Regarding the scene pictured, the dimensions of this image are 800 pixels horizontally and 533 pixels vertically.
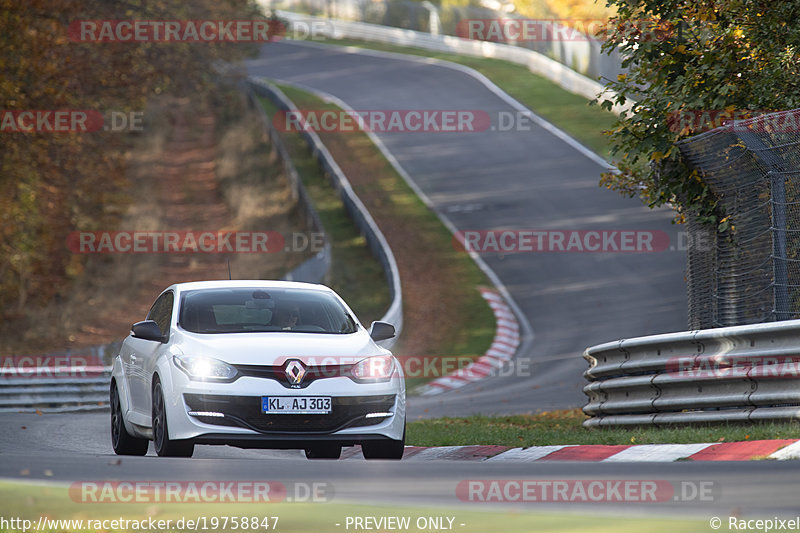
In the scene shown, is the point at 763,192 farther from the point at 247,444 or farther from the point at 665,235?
→ the point at 665,235

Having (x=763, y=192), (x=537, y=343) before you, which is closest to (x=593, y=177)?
(x=537, y=343)

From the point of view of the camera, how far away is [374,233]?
31078 millimetres

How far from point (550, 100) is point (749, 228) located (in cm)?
3681

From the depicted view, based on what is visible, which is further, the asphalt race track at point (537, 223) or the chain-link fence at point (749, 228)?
the asphalt race track at point (537, 223)

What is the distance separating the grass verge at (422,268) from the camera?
2583cm

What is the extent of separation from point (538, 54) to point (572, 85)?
644 cm

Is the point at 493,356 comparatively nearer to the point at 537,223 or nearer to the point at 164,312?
the point at 537,223

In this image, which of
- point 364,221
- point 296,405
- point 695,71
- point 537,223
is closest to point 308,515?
point 296,405

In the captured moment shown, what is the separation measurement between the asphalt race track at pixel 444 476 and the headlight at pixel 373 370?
1113 millimetres

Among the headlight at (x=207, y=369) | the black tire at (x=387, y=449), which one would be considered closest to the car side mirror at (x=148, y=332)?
the headlight at (x=207, y=369)

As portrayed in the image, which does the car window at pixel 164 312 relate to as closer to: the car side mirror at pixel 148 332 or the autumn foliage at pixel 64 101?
the car side mirror at pixel 148 332

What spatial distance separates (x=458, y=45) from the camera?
63312 millimetres

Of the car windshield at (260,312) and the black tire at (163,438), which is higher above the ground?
the car windshield at (260,312)

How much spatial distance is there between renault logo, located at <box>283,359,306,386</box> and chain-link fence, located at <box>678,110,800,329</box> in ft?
13.9
